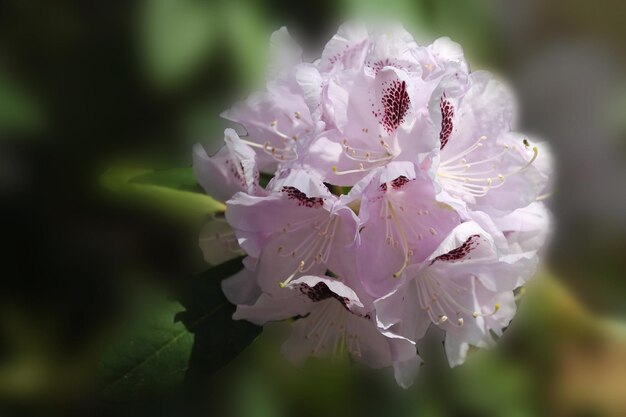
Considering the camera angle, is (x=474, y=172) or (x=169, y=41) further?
(x=169, y=41)

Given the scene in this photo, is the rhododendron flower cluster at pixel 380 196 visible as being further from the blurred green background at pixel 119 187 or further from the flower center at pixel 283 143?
the blurred green background at pixel 119 187

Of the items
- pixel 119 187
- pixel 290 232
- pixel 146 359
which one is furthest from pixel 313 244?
pixel 119 187

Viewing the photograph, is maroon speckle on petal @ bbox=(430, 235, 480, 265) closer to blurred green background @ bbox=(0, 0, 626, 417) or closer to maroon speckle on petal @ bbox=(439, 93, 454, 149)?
maroon speckle on petal @ bbox=(439, 93, 454, 149)

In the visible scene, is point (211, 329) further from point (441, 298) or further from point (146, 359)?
point (441, 298)

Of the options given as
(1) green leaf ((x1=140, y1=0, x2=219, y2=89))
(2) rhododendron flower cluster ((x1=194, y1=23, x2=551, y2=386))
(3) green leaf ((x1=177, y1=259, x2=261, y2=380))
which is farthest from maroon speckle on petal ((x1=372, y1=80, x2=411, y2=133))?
(1) green leaf ((x1=140, y1=0, x2=219, y2=89))

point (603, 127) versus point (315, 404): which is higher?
point (603, 127)

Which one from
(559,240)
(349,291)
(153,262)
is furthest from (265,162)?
(559,240)

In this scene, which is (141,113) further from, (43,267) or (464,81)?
(464,81)

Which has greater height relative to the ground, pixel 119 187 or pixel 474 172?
pixel 474 172
